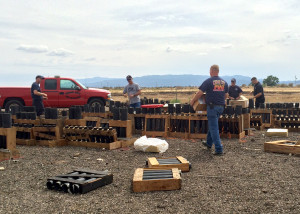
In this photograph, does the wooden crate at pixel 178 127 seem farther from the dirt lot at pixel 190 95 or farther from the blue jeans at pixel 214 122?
the dirt lot at pixel 190 95

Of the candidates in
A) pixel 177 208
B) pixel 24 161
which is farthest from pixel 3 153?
pixel 177 208

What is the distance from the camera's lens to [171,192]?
17.6 feet

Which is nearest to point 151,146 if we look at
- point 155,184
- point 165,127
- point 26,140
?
point 165,127

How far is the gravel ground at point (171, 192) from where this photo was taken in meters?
4.75

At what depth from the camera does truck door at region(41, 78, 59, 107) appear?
→ 1803cm

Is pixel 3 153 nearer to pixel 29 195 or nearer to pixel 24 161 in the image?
pixel 24 161

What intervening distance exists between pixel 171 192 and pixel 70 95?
45.0 feet

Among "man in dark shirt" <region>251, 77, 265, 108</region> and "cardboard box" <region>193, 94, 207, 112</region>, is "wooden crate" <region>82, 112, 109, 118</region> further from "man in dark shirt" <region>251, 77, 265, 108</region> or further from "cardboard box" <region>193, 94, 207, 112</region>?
"man in dark shirt" <region>251, 77, 265, 108</region>

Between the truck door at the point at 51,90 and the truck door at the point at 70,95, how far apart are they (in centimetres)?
26

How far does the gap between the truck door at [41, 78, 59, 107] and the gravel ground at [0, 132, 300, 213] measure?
31.3 ft

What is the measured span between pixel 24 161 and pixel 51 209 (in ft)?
10.9

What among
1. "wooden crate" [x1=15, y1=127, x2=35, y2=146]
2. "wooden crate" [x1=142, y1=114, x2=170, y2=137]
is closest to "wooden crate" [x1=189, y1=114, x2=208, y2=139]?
"wooden crate" [x1=142, y1=114, x2=170, y2=137]

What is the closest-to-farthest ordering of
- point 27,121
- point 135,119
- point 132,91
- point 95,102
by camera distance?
1. point 27,121
2. point 135,119
3. point 132,91
4. point 95,102

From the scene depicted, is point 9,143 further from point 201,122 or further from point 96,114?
point 201,122
